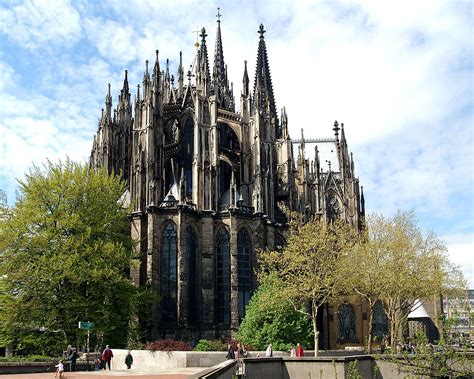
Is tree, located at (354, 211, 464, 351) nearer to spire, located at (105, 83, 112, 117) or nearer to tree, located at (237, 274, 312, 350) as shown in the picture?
tree, located at (237, 274, 312, 350)

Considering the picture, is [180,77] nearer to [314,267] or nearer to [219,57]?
[219,57]

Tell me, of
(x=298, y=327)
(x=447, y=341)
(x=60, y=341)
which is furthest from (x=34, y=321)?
(x=447, y=341)

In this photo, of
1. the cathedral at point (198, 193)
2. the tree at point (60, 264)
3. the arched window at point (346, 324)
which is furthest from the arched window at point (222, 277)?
the arched window at point (346, 324)

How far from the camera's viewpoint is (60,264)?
35031 millimetres

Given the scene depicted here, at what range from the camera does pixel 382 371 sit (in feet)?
68.3

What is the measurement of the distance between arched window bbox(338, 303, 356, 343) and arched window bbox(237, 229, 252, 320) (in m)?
14.7

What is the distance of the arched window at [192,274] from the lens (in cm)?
4762

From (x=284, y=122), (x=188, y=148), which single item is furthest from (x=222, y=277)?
(x=284, y=122)

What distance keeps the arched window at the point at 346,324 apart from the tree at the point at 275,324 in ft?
64.2

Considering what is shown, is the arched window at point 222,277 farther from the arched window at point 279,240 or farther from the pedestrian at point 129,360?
the pedestrian at point 129,360

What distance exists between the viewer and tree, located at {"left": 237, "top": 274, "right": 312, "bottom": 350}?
128 ft

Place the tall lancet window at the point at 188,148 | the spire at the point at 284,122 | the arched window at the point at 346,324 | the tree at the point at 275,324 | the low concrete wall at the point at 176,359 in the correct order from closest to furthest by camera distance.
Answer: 1. the low concrete wall at the point at 176,359
2. the tree at the point at 275,324
3. the tall lancet window at the point at 188,148
4. the arched window at the point at 346,324
5. the spire at the point at 284,122

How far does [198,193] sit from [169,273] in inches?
279

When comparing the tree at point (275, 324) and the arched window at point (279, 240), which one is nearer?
the tree at point (275, 324)
